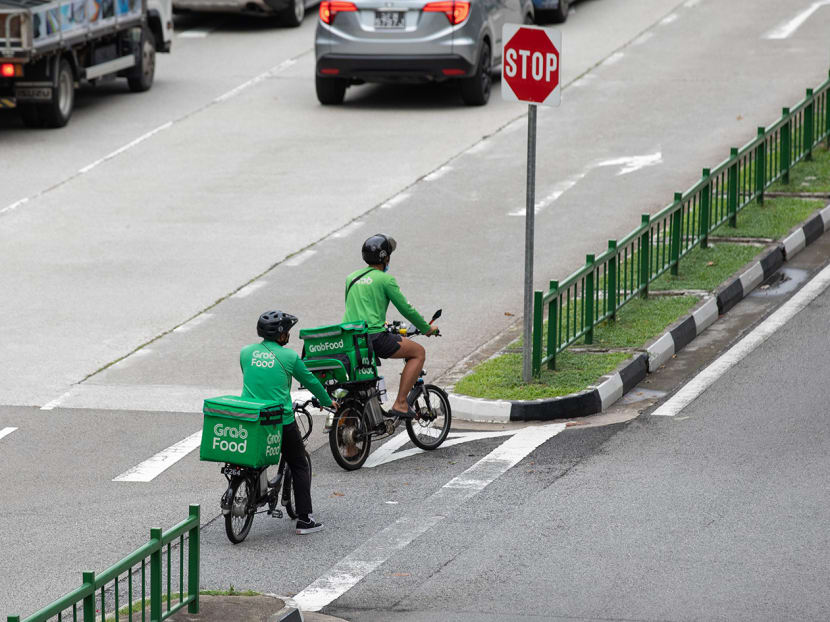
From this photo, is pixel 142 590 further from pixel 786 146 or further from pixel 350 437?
pixel 786 146

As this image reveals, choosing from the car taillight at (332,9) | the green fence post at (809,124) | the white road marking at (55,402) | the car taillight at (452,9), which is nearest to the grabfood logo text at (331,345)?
the white road marking at (55,402)

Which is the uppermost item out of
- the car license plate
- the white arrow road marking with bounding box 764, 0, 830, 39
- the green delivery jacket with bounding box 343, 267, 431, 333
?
the car license plate

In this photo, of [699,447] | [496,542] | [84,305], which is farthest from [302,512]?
[84,305]

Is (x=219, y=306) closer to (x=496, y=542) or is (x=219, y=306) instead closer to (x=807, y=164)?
(x=496, y=542)

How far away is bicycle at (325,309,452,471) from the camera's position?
432 inches

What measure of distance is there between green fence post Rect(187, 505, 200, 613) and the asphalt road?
106 centimetres

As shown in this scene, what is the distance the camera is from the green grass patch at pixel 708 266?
14.9 meters

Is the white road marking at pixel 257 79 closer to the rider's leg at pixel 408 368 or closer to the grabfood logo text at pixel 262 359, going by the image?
the rider's leg at pixel 408 368

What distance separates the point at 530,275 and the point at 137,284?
4.89m

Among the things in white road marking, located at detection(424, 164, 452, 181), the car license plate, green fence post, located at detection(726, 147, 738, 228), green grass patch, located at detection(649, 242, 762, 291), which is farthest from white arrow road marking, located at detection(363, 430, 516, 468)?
the car license plate

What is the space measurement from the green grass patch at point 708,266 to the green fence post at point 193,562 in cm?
790

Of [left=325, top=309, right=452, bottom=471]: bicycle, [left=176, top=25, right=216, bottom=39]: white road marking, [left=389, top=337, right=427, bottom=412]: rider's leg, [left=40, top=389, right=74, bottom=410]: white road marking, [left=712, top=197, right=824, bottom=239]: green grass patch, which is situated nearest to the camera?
[left=325, top=309, right=452, bottom=471]: bicycle

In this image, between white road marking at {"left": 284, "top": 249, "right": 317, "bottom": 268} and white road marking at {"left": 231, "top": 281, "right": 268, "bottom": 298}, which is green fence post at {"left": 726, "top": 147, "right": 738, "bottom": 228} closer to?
white road marking at {"left": 284, "top": 249, "right": 317, "bottom": 268}

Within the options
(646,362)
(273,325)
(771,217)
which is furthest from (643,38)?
(273,325)
